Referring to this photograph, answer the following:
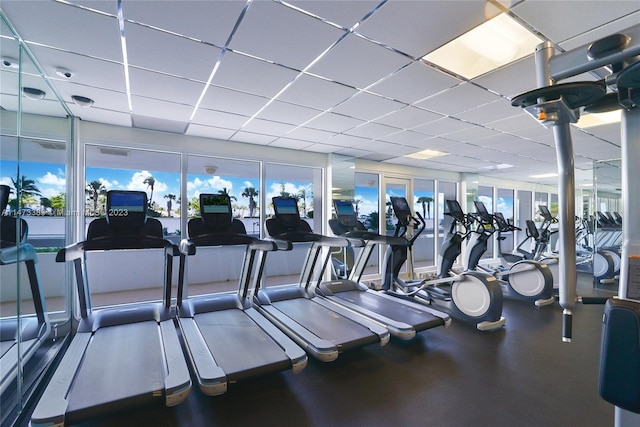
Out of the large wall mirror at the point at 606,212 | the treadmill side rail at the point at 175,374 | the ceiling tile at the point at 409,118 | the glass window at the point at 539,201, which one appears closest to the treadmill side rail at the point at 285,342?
the treadmill side rail at the point at 175,374

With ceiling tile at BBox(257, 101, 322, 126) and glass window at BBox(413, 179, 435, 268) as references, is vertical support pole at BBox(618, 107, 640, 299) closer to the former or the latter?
ceiling tile at BBox(257, 101, 322, 126)

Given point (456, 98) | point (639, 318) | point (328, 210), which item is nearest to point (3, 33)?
point (639, 318)

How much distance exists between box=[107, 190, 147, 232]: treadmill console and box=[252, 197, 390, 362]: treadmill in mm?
1530

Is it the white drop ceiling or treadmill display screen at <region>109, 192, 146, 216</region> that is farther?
treadmill display screen at <region>109, 192, 146, 216</region>

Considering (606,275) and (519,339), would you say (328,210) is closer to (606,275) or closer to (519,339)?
(519,339)

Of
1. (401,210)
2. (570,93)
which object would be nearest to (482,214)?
(401,210)

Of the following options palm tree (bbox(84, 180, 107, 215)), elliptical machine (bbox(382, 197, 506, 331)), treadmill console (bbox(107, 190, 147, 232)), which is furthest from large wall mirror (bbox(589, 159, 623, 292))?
palm tree (bbox(84, 180, 107, 215))

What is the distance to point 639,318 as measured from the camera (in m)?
0.83

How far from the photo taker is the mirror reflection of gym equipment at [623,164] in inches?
33.4

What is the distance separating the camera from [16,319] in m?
2.36

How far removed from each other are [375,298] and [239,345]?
221cm

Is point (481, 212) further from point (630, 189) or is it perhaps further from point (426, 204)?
point (630, 189)

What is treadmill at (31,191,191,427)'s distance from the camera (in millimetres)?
1903

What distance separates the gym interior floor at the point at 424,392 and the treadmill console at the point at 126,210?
1801mm
